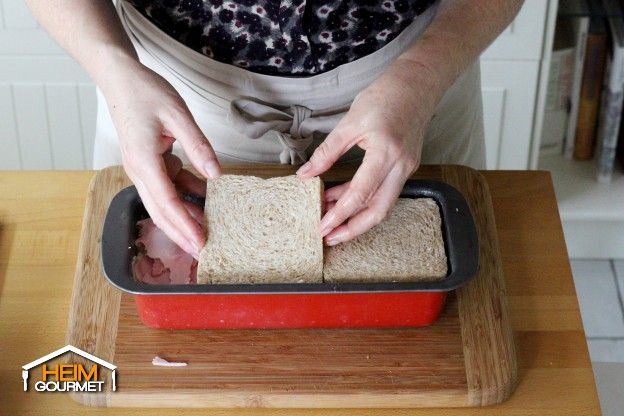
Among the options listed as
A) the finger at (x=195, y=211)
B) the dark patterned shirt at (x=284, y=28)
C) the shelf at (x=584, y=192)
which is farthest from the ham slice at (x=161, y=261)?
the shelf at (x=584, y=192)

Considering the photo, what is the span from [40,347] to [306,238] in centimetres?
33

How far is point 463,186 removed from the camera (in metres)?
1.32

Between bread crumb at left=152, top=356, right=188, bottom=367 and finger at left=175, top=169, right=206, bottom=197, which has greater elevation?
finger at left=175, top=169, right=206, bottom=197

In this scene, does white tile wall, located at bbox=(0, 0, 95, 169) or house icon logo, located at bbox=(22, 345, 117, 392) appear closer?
house icon logo, located at bbox=(22, 345, 117, 392)

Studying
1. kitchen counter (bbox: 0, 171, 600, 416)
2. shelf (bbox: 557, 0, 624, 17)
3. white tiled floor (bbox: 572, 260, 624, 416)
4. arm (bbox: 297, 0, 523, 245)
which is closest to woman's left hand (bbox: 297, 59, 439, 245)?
arm (bbox: 297, 0, 523, 245)

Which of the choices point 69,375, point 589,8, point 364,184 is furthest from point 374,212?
point 589,8

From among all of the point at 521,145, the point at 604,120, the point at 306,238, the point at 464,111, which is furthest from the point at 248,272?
the point at 604,120

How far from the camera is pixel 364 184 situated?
109cm

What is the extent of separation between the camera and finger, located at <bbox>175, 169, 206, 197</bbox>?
3.92 ft

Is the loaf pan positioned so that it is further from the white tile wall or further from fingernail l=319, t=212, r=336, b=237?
the white tile wall

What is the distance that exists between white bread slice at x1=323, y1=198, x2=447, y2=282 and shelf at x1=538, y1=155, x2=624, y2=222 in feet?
3.96

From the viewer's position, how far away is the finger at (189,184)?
1.19 m

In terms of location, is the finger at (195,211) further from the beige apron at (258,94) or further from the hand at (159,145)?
the beige apron at (258,94)

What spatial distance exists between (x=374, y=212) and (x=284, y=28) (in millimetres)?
293
